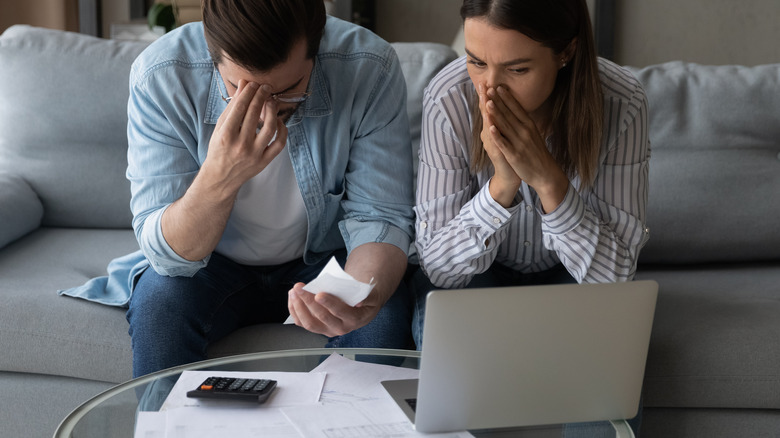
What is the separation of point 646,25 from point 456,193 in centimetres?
202

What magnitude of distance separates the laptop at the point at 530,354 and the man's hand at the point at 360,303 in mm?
256

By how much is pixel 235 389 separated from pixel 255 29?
51 cm

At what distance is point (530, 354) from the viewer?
0.91 m

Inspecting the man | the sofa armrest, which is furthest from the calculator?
the sofa armrest

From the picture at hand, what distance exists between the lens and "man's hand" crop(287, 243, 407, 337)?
1.16 m

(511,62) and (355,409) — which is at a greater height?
(511,62)

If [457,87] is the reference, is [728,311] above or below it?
below

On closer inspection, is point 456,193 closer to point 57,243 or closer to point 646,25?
point 57,243

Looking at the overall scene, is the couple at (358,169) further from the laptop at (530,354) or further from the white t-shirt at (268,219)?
the laptop at (530,354)

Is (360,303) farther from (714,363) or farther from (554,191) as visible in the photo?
(714,363)

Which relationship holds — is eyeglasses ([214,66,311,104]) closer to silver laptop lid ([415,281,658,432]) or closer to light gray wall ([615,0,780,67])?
silver laptop lid ([415,281,658,432])

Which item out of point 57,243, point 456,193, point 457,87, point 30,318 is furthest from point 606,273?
point 57,243

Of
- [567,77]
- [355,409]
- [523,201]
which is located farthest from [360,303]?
[567,77]

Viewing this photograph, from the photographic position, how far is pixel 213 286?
58.6 inches
